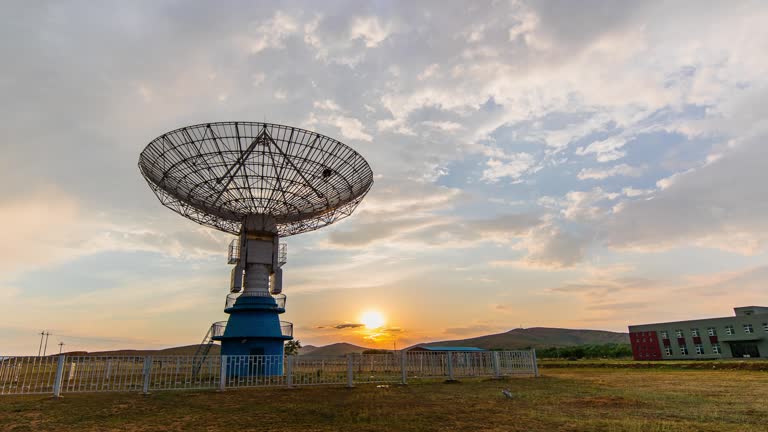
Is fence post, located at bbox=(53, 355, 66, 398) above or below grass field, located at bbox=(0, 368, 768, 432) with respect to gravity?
above

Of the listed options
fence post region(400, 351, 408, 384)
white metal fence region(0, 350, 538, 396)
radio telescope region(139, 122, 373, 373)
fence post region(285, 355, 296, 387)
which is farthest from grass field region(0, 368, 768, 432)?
radio telescope region(139, 122, 373, 373)

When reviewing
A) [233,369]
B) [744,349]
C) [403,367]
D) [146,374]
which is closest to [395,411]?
[403,367]

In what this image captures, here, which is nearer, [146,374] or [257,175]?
[146,374]

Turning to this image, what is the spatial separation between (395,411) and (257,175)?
1809 cm

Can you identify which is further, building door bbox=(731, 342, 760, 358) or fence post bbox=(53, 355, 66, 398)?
building door bbox=(731, 342, 760, 358)

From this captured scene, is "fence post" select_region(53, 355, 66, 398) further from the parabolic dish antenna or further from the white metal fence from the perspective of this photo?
the parabolic dish antenna

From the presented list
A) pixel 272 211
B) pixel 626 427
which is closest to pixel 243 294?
pixel 272 211

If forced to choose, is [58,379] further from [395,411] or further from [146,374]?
[395,411]

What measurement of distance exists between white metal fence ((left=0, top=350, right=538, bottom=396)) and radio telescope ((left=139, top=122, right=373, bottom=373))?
5229mm

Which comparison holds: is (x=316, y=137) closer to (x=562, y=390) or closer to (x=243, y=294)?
(x=243, y=294)

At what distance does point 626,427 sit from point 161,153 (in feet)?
78.6

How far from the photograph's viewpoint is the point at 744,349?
57.8m

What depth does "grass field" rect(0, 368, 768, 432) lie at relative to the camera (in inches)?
351

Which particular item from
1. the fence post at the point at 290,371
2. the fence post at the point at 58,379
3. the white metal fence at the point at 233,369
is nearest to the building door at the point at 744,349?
the white metal fence at the point at 233,369
